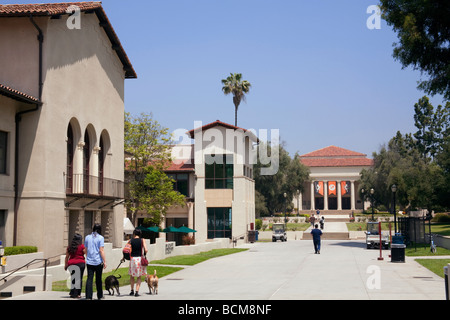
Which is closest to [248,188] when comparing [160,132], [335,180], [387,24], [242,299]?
[160,132]

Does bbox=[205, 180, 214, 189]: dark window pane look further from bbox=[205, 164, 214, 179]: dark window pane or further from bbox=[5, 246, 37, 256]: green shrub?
bbox=[5, 246, 37, 256]: green shrub

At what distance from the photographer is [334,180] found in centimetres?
10931

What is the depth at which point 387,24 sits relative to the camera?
117 ft

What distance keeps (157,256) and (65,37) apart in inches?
501

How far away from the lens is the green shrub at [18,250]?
21281 mm

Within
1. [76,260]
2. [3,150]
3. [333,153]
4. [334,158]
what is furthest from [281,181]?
[76,260]

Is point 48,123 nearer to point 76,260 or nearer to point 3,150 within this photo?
point 3,150

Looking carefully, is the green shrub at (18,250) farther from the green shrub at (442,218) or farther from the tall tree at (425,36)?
the green shrub at (442,218)

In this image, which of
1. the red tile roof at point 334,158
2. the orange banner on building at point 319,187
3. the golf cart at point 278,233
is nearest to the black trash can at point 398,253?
the golf cart at point 278,233

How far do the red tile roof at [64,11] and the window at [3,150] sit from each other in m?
5.11

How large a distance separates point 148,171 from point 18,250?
26.3 meters
